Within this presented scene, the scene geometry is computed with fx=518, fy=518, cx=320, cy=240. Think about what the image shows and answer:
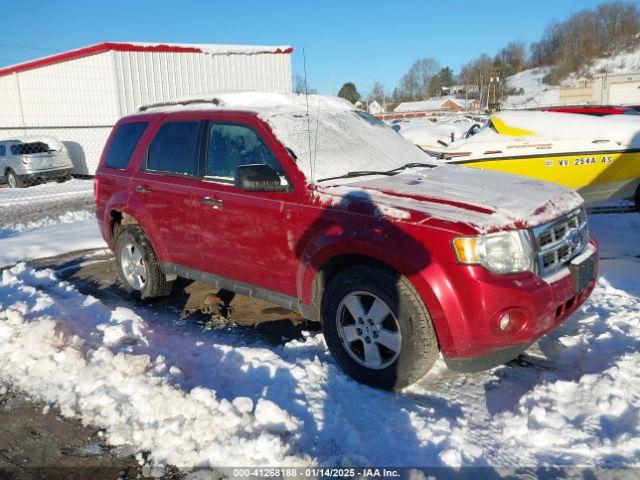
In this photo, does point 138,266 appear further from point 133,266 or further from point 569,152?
point 569,152

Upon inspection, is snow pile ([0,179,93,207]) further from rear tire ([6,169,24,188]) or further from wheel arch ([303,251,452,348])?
wheel arch ([303,251,452,348])

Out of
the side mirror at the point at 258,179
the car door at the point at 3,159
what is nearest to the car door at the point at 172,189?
the side mirror at the point at 258,179

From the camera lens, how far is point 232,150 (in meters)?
4.21

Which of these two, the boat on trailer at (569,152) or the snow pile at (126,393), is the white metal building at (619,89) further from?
the snow pile at (126,393)

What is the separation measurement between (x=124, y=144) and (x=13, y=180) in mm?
13726

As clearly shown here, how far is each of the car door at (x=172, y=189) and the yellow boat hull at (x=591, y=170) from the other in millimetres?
4789

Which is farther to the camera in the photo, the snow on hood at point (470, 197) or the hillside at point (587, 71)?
the hillside at point (587, 71)

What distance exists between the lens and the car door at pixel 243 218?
12.3ft

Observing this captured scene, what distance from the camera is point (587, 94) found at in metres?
64.5

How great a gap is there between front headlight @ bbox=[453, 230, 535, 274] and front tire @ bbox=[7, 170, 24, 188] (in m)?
17.2

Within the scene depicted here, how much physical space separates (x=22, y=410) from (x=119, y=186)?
2567mm

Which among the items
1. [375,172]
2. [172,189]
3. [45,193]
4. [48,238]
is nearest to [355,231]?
[375,172]

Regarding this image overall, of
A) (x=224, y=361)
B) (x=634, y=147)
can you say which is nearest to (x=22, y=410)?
(x=224, y=361)

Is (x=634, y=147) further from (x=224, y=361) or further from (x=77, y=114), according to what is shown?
(x=77, y=114)
